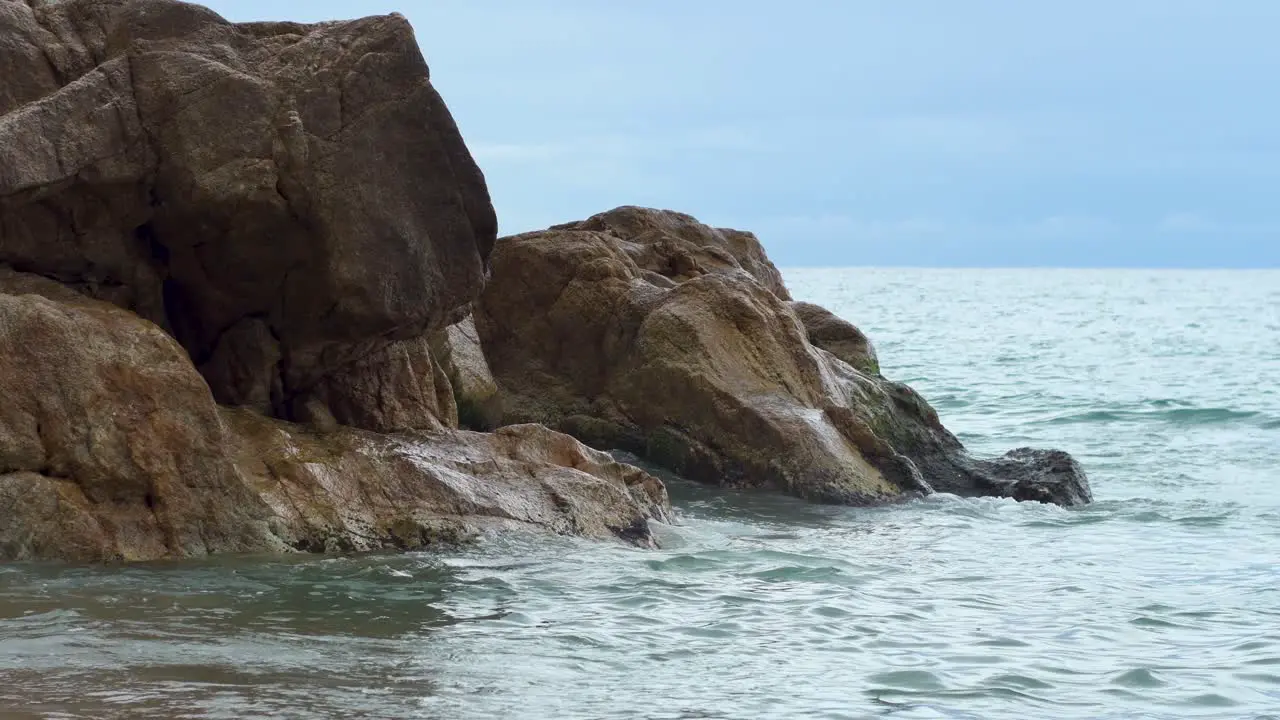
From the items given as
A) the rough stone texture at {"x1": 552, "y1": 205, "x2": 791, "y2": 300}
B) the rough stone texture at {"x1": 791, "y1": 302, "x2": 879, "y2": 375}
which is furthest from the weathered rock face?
the rough stone texture at {"x1": 552, "y1": 205, "x2": 791, "y2": 300}

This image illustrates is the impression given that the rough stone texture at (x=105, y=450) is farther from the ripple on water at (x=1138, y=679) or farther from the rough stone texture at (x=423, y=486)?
the ripple on water at (x=1138, y=679)

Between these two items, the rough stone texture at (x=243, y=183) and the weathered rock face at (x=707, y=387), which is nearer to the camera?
the rough stone texture at (x=243, y=183)

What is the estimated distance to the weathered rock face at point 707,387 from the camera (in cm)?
1236

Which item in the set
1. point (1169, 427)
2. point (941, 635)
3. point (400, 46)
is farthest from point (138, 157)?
point (1169, 427)

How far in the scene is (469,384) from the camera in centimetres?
1313

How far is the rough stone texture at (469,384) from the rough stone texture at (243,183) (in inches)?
135

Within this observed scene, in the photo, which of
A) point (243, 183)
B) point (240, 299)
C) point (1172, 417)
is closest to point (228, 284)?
point (240, 299)

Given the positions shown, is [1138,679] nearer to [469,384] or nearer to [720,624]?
[720,624]

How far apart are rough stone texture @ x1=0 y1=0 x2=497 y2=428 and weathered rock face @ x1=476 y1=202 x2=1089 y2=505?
3.70m

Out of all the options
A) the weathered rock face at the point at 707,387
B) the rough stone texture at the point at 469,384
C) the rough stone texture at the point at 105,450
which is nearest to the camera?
the rough stone texture at the point at 105,450

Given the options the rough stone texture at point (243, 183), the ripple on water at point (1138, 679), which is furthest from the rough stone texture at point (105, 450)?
the ripple on water at point (1138, 679)

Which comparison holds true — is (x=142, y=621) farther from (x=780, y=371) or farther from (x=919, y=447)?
(x=919, y=447)

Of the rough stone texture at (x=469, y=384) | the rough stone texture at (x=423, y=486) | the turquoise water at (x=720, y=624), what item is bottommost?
the turquoise water at (x=720, y=624)

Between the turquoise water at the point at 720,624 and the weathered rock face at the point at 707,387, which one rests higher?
the weathered rock face at the point at 707,387
